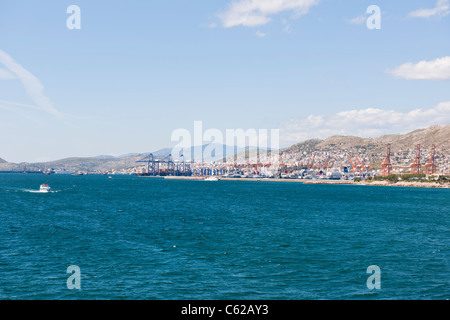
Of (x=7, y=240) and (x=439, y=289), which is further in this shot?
(x=7, y=240)

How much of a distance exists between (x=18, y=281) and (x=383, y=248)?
3238 centimetres

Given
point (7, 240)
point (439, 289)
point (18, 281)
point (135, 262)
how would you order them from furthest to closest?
point (7, 240) < point (135, 262) < point (18, 281) < point (439, 289)

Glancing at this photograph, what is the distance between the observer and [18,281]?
25422mm

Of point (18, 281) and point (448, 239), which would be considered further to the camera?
point (448, 239)

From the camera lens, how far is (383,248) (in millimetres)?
36375

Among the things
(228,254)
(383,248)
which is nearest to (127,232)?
(228,254)

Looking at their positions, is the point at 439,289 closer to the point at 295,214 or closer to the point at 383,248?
the point at 383,248

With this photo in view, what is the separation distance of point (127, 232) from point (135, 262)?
15651 mm
